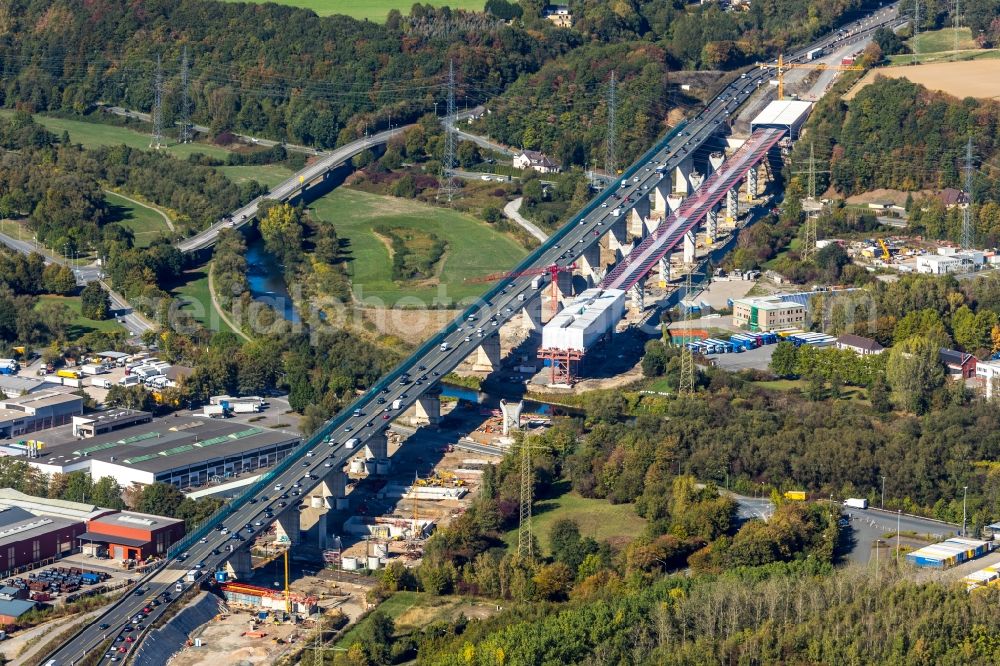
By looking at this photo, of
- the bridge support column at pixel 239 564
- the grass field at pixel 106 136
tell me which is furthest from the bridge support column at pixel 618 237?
the bridge support column at pixel 239 564

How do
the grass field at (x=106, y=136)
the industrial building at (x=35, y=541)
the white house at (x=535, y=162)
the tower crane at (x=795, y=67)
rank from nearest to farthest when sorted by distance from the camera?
the industrial building at (x=35, y=541) → the white house at (x=535, y=162) → the tower crane at (x=795, y=67) → the grass field at (x=106, y=136)

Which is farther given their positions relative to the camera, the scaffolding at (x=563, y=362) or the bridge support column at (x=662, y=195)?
the bridge support column at (x=662, y=195)

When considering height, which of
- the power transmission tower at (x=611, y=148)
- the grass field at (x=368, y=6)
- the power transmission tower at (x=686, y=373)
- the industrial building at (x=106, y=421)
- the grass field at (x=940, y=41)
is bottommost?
the industrial building at (x=106, y=421)

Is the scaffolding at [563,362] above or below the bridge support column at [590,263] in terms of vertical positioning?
below

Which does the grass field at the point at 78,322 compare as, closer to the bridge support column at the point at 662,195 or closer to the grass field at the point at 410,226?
the grass field at the point at 410,226

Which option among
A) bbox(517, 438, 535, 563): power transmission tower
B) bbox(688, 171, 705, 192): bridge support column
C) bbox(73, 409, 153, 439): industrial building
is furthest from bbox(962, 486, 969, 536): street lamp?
bbox(688, 171, 705, 192): bridge support column

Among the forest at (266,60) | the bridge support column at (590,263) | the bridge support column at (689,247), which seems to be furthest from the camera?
the forest at (266,60)

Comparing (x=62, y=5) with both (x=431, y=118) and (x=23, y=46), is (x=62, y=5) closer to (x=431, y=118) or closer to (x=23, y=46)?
(x=23, y=46)

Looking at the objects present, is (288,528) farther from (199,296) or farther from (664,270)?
(664,270)
